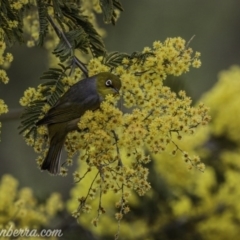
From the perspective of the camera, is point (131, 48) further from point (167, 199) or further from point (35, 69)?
point (167, 199)

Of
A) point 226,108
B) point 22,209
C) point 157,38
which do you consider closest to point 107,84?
point 22,209

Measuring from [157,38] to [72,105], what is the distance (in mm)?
8897

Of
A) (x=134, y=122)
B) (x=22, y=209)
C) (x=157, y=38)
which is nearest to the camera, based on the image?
(x=134, y=122)

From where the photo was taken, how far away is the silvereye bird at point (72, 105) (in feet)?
10.1

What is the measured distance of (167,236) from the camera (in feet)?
15.9

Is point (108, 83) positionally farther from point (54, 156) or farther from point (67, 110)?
point (54, 156)

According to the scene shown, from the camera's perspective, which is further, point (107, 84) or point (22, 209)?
point (22, 209)

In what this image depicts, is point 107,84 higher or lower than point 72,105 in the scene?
higher

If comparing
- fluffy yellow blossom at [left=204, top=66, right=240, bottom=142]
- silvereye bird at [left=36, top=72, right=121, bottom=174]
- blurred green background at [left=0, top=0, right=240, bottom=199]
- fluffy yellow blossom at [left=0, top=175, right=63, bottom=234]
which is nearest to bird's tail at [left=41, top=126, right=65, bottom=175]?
silvereye bird at [left=36, top=72, right=121, bottom=174]

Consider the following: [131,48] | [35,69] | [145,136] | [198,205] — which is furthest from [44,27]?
[131,48]

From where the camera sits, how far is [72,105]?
10.1 feet

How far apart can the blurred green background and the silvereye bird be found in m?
5.87

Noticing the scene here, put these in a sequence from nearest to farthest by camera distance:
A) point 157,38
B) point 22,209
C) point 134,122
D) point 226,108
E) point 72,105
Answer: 1. point 134,122
2. point 72,105
3. point 22,209
4. point 226,108
5. point 157,38

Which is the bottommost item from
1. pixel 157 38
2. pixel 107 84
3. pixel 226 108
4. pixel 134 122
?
pixel 134 122
